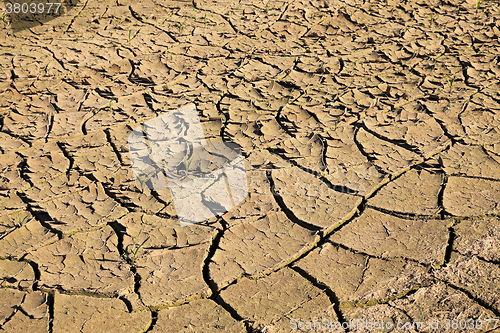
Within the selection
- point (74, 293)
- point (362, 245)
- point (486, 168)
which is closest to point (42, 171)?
point (74, 293)

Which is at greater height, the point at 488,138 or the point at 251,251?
the point at 488,138

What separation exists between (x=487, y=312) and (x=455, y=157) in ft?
3.67

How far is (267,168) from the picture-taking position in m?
2.65

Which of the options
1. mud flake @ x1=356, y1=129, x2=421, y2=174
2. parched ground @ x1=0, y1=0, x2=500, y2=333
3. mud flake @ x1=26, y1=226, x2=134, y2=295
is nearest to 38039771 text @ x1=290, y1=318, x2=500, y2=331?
parched ground @ x1=0, y1=0, x2=500, y2=333

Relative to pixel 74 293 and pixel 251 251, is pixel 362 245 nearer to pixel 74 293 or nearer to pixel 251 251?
pixel 251 251

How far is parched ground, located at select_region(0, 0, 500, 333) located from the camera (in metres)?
1.91

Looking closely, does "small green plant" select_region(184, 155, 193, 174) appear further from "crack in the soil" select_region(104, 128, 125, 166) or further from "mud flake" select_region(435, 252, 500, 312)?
"mud flake" select_region(435, 252, 500, 312)

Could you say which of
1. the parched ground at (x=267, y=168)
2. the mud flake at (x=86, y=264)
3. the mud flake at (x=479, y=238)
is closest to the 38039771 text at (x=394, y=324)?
the parched ground at (x=267, y=168)

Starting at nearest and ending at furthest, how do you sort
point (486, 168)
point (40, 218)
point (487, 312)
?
point (487, 312)
point (40, 218)
point (486, 168)

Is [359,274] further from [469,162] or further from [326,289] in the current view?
[469,162]

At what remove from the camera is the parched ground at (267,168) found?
1.91 m

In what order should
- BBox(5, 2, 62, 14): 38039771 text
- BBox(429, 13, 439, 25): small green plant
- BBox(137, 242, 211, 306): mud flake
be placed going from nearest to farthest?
BBox(137, 242, 211, 306): mud flake
BBox(429, 13, 439, 25): small green plant
BBox(5, 2, 62, 14): 38039771 text

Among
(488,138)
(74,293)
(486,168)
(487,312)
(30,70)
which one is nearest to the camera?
(487,312)

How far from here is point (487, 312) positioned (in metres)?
1.76
